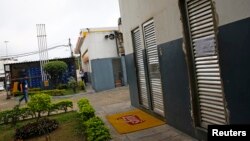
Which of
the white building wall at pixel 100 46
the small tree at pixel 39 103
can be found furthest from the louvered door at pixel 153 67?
the white building wall at pixel 100 46

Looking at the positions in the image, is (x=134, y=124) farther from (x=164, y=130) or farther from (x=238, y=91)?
(x=238, y=91)

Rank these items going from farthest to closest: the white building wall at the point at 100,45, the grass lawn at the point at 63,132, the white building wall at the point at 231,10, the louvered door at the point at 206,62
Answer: the white building wall at the point at 100,45
the grass lawn at the point at 63,132
the louvered door at the point at 206,62
the white building wall at the point at 231,10

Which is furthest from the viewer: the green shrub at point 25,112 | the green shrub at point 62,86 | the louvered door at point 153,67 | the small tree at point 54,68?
the green shrub at point 62,86

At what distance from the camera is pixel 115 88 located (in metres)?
22.7

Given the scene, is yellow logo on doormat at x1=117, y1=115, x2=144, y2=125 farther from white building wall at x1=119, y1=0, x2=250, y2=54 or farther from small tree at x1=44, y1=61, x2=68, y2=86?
small tree at x1=44, y1=61, x2=68, y2=86

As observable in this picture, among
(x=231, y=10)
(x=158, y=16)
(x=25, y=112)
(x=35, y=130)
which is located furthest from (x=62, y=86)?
(x=231, y=10)

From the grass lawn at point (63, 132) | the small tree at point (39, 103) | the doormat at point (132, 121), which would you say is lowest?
the grass lawn at point (63, 132)

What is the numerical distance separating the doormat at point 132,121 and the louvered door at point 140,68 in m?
0.53

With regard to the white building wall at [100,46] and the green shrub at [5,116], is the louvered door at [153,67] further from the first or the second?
the white building wall at [100,46]

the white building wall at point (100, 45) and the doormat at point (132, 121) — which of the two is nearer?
the doormat at point (132, 121)

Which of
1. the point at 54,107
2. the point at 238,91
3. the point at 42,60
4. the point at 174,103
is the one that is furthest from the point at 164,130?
the point at 42,60

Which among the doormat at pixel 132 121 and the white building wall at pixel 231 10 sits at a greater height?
the white building wall at pixel 231 10

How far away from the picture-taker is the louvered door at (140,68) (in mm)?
10792

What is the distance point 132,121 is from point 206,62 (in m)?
4.18
